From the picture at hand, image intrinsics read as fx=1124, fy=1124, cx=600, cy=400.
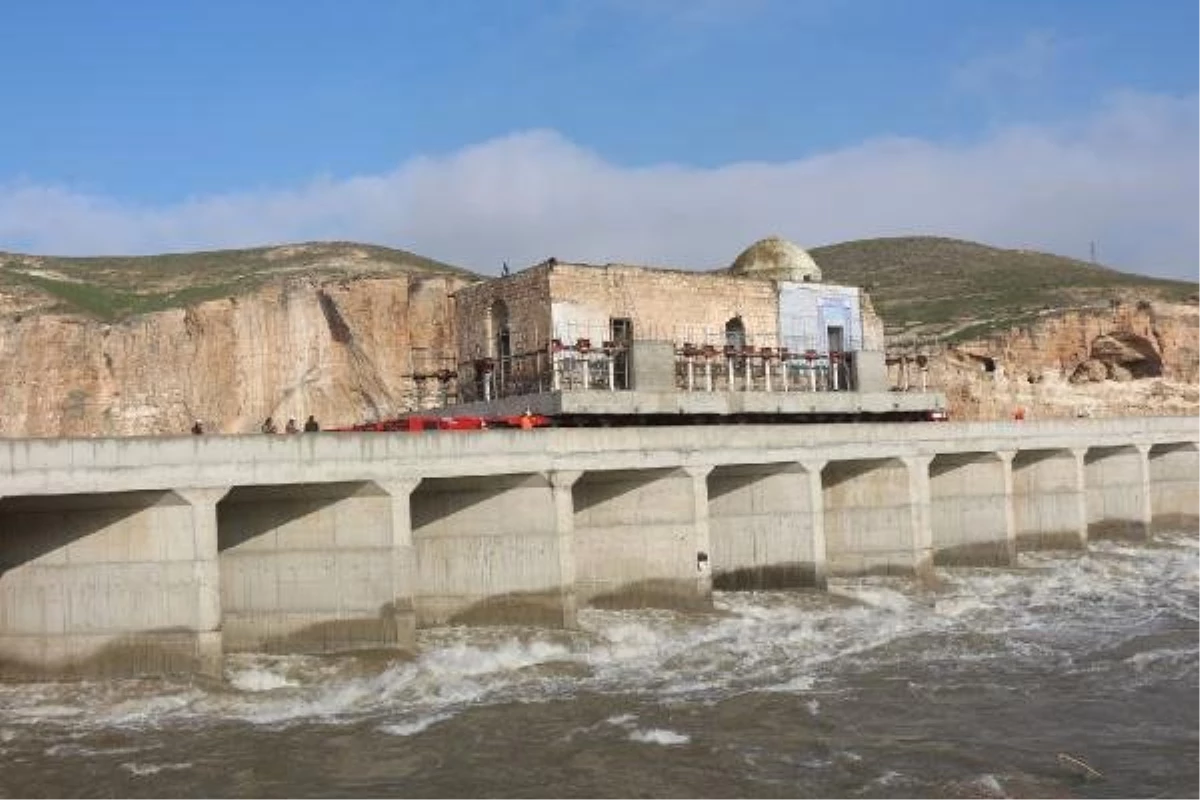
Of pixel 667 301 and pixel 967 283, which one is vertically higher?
pixel 967 283

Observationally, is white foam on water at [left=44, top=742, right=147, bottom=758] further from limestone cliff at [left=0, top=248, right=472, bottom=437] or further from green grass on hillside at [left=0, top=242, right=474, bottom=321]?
green grass on hillside at [left=0, top=242, right=474, bottom=321]

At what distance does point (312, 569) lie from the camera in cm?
2236

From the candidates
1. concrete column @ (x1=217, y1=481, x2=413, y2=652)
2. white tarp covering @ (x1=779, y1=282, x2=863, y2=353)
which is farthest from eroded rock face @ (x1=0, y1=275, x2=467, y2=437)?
concrete column @ (x1=217, y1=481, x2=413, y2=652)

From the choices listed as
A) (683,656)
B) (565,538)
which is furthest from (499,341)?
(683,656)

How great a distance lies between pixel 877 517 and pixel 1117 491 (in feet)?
45.8

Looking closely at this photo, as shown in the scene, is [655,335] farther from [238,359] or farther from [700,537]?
[238,359]

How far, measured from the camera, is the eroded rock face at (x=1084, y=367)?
188ft

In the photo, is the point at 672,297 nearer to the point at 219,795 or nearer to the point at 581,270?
the point at 581,270

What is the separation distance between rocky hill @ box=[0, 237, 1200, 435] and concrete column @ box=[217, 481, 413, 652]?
17.4m

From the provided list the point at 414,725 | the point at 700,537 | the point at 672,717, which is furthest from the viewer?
the point at 700,537

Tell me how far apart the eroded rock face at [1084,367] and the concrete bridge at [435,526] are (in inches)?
892

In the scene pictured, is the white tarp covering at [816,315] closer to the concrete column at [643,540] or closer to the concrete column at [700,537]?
the concrete column at [700,537]

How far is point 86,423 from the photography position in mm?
40844

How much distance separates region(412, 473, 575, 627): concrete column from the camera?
23922 millimetres
